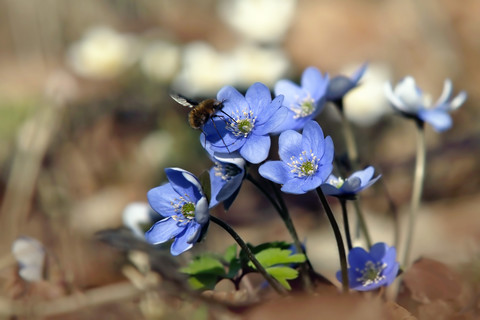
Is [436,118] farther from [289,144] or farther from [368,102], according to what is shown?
[368,102]

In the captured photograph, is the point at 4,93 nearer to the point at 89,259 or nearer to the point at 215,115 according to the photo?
the point at 89,259

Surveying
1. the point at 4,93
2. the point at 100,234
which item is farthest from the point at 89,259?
the point at 4,93

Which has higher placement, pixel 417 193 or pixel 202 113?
pixel 202 113

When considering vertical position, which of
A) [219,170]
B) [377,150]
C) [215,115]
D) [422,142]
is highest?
[215,115]

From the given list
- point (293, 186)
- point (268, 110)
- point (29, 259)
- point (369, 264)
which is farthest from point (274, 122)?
point (29, 259)

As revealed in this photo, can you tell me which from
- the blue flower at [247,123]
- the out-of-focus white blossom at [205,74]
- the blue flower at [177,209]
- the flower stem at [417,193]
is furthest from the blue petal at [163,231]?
the out-of-focus white blossom at [205,74]

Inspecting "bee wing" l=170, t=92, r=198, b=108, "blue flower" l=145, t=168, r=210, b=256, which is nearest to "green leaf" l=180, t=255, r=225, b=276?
"blue flower" l=145, t=168, r=210, b=256
